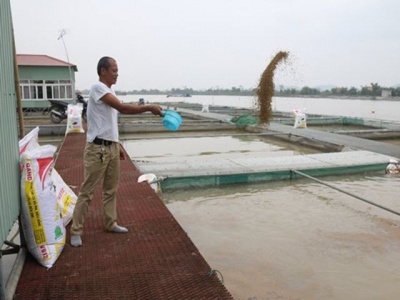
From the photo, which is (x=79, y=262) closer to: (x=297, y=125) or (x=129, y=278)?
(x=129, y=278)

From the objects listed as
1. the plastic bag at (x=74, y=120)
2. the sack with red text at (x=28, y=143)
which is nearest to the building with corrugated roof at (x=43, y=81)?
the plastic bag at (x=74, y=120)

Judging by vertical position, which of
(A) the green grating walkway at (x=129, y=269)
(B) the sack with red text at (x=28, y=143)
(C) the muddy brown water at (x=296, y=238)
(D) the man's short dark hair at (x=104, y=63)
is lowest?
(C) the muddy brown water at (x=296, y=238)

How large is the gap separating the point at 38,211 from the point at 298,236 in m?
2.27

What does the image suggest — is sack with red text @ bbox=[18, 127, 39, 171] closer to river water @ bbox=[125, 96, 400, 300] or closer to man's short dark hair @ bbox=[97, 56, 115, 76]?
man's short dark hair @ bbox=[97, 56, 115, 76]

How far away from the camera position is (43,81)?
15.6 meters

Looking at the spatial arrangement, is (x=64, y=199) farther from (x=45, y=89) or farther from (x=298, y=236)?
(x=45, y=89)

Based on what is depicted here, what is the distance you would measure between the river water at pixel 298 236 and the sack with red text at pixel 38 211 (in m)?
1.19

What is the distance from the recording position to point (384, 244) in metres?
3.23

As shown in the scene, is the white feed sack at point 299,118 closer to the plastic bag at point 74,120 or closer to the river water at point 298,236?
the river water at point 298,236

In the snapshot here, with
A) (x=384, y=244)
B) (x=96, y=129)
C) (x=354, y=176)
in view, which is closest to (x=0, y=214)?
(x=96, y=129)

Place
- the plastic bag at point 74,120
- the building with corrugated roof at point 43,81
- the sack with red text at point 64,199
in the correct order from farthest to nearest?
the building with corrugated roof at point 43,81, the plastic bag at point 74,120, the sack with red text at point 64,199

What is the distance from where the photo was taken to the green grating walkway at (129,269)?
1847 mm

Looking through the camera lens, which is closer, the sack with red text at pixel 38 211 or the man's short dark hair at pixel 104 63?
the sack with red text at pixel 38 211

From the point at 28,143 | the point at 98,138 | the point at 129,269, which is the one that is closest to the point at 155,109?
the point at 98,138
